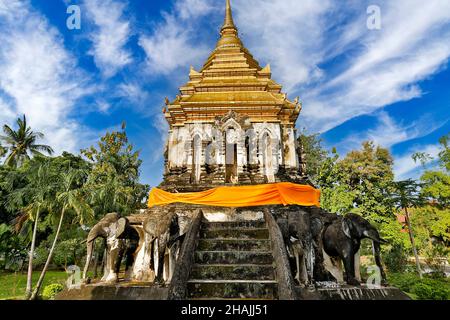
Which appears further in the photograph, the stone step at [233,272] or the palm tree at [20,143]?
the palm tree at [20,143]

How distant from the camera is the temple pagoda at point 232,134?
13773mm

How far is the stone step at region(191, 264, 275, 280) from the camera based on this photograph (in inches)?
267

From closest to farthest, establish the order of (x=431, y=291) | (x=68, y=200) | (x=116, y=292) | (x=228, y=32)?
(x=116, y=292) → (x=431, y=291) → (x=68, y=200) → (x=228, y=32)

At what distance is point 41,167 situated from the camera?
1859 cm

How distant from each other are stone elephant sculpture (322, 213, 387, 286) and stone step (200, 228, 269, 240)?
1914mm

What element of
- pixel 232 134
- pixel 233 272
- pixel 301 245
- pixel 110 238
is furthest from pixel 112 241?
pixel 232 134

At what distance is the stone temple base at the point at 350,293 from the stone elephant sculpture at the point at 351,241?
0.54 meters

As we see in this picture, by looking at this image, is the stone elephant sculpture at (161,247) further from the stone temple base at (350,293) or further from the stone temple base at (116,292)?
the stone temple base at (350,293)

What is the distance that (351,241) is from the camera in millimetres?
7871

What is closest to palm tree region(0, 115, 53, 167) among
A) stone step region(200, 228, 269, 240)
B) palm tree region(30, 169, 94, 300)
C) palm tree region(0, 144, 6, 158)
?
palm tree region(0, 144, 6, 158)

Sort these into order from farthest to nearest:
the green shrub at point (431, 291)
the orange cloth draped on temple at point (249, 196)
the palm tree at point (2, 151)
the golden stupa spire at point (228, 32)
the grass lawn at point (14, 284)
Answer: the palm tree at point (2, 151)
the golden stupa spire at point (228, 32)
the grass lawn at point (14, 284)
the green shrub at point (431, 291)
the orange cloth draped on temple at point (249, 196)

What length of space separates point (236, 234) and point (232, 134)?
6624 mm

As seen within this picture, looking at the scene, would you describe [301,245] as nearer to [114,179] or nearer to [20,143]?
[114,179]

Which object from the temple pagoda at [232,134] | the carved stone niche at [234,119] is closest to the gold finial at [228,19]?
the temple pagoda at [232,134]
